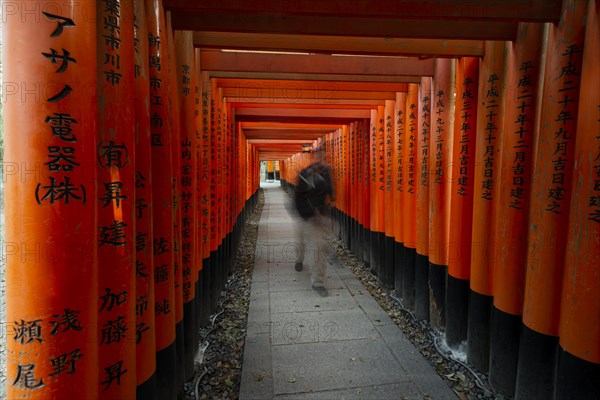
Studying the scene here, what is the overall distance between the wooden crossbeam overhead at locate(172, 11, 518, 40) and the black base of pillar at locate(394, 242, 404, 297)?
3.06 metres

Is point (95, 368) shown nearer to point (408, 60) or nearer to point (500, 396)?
point (500, 396)

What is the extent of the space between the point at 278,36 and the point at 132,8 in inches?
61.1

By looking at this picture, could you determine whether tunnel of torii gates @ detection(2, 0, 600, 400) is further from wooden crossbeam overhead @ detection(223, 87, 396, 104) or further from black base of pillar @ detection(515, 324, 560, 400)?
wooden crossbeam overhead @ detection(223, 87, 396, 104)

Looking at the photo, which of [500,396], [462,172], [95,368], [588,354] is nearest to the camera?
[95,368]

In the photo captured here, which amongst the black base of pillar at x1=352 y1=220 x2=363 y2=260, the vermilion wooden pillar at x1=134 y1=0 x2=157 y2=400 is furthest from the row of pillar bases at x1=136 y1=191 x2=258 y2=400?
the black base of pillar at x1=352 y1=220 x2=363 y2=260

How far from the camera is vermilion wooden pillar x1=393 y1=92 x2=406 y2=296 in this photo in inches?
192

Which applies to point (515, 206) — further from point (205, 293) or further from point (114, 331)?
point (205, 293)

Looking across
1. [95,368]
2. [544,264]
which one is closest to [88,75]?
[95,368]

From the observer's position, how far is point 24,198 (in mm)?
1215

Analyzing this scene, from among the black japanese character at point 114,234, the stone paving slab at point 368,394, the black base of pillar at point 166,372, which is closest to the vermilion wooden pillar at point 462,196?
the stone paving slab at point 368,394

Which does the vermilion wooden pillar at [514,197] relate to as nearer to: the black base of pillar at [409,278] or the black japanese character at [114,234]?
the black base of pillar at [409,278]

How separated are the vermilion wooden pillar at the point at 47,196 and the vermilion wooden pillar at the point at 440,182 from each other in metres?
3.30

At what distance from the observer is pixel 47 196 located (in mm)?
1223

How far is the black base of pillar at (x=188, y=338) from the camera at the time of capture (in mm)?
2990
